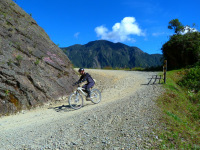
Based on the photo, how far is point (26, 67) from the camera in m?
11.4

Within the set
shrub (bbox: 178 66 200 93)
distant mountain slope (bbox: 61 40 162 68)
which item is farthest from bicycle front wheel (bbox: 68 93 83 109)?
distant mountain slope (bbox: 61 40 162 68)

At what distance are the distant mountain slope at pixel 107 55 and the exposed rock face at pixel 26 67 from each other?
11273 centimetres

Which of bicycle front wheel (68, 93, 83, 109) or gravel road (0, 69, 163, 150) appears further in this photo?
bicycle front wheel (68, 93, 83, 109)

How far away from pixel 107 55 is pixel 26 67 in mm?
135663

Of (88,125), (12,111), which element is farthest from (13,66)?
(88,125)

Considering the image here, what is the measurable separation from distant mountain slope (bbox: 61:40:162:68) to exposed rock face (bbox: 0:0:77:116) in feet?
370

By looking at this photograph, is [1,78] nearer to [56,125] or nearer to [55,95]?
[55,95]

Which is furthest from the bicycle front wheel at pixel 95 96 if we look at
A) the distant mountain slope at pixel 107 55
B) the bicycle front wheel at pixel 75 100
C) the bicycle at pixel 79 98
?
the distant mountain slope at pixel 107 55

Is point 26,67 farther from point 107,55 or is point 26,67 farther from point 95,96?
point 107,55

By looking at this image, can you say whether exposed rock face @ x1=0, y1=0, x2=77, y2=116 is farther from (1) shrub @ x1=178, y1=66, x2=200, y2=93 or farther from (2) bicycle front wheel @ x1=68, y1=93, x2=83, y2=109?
(1) shrub @ x1=178, y1=66, x2=200, y2=93

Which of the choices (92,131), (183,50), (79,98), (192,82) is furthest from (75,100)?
(183,50)

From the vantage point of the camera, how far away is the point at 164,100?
9336 millimetres

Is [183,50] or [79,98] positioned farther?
[183,50]

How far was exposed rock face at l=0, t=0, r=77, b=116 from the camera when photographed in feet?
31.9
